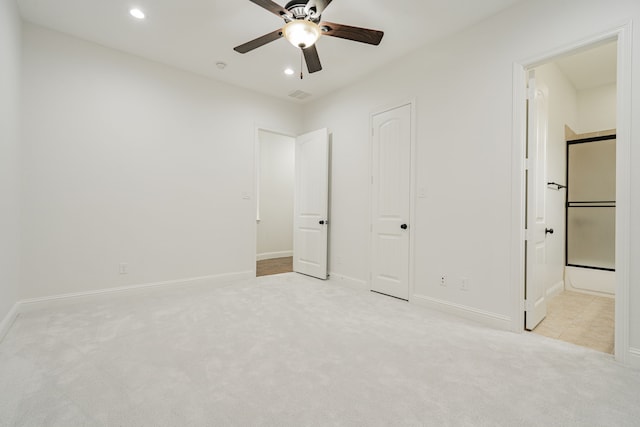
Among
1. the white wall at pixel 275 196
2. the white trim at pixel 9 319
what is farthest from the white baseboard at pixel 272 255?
the white trim at pixel 9 319

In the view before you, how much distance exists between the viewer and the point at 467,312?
2883 mm

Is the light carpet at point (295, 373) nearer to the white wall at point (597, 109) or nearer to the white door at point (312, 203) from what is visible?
the white door at point (312, 203)

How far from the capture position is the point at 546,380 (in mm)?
1828

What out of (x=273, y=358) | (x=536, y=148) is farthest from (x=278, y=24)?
(x=273, y=358)

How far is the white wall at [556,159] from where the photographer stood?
3.50m

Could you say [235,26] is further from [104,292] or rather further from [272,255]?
[272,255]

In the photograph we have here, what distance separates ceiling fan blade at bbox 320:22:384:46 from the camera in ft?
7.66

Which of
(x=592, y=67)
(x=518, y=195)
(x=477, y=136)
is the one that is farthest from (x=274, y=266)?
(x=592, y=67)

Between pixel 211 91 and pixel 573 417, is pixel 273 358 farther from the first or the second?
pixel 211 91

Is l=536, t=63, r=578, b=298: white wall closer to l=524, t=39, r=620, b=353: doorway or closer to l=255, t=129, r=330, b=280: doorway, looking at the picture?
l=524, t=39, r=620, b=353: doorway

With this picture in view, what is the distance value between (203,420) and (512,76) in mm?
3378

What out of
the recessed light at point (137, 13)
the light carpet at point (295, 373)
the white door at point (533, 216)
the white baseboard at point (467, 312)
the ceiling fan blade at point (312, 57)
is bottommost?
the light carpet at point (295, 373)

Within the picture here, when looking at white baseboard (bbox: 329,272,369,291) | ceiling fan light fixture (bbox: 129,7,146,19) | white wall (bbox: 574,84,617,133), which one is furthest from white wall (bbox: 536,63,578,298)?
ceiling fan light fixture (bbox: 129,7,146,19)

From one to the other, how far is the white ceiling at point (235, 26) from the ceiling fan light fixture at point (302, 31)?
53cm
